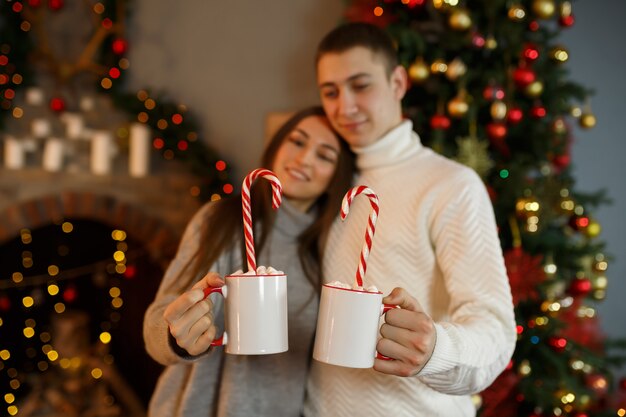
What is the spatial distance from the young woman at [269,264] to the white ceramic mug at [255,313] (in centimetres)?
30

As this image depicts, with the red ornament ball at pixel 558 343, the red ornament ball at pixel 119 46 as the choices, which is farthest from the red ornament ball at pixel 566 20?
the red ornament ball at pixel 119 46

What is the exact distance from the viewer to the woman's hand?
1033 mm

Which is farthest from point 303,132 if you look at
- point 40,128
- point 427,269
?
point 40,128

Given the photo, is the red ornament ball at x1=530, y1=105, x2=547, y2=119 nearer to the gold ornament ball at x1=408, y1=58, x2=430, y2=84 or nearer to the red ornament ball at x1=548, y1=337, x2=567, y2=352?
the gold ornament ball at x1=408, y1=58, x2=430, y2=84

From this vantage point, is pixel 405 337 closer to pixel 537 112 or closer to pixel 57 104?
pixel 537 112

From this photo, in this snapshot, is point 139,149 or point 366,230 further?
point 139,149

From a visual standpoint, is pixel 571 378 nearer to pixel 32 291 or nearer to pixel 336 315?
pixel 336 315

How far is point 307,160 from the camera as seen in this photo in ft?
→ 4.93

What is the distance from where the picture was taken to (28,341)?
299cm

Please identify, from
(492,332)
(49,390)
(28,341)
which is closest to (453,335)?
(492,332)

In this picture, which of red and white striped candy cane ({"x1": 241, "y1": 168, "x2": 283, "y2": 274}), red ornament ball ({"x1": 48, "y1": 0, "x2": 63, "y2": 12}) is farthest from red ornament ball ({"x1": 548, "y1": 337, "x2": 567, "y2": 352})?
red ornament ball ({"x1": 48, "y1": 0, "x2": 63, "y2": 12})

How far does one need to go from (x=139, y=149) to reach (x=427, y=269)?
177 cm

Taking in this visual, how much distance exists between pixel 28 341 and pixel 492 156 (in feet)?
8.29

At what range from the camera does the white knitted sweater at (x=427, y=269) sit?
46.1 inches
